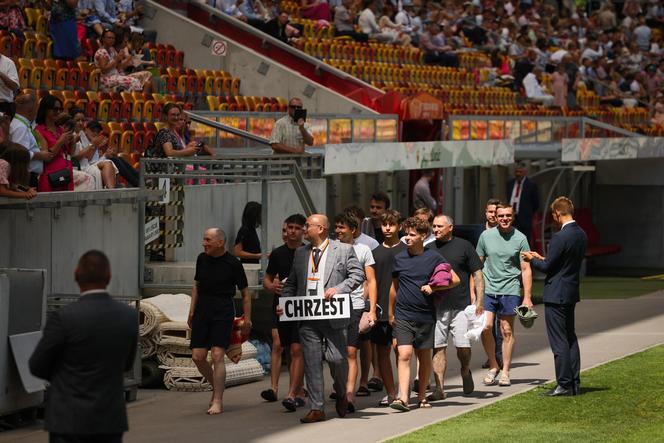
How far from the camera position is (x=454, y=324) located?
13.6 meters

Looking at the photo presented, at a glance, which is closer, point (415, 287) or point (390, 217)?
point (415, 287)

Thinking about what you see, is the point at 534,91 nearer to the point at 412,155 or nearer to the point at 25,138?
the point at 412,155

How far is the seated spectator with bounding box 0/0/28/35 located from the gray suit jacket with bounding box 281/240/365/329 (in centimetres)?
952

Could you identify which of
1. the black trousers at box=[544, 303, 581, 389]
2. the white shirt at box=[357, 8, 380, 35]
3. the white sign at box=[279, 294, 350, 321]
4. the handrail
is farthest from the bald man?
the white shirt at box=[357, 8, 380, 35]

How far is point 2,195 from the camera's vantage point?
488 inches

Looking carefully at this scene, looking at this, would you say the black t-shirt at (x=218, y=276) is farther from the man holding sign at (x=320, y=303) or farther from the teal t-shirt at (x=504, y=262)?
the teal t-shirt at (x=504, y=262)

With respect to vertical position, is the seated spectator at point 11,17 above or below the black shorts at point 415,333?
above

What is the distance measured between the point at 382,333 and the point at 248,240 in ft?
10.6

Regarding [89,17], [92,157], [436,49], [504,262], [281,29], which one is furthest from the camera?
[436,49]

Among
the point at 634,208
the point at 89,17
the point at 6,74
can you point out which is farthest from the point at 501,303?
the point at 634,208

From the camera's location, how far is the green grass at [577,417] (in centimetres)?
1137

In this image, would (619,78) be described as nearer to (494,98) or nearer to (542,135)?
(494,98)

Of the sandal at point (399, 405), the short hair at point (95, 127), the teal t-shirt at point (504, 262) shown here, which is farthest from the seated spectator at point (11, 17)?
the sandal at point (399, 405)

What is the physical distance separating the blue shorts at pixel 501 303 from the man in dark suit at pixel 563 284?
101cm
